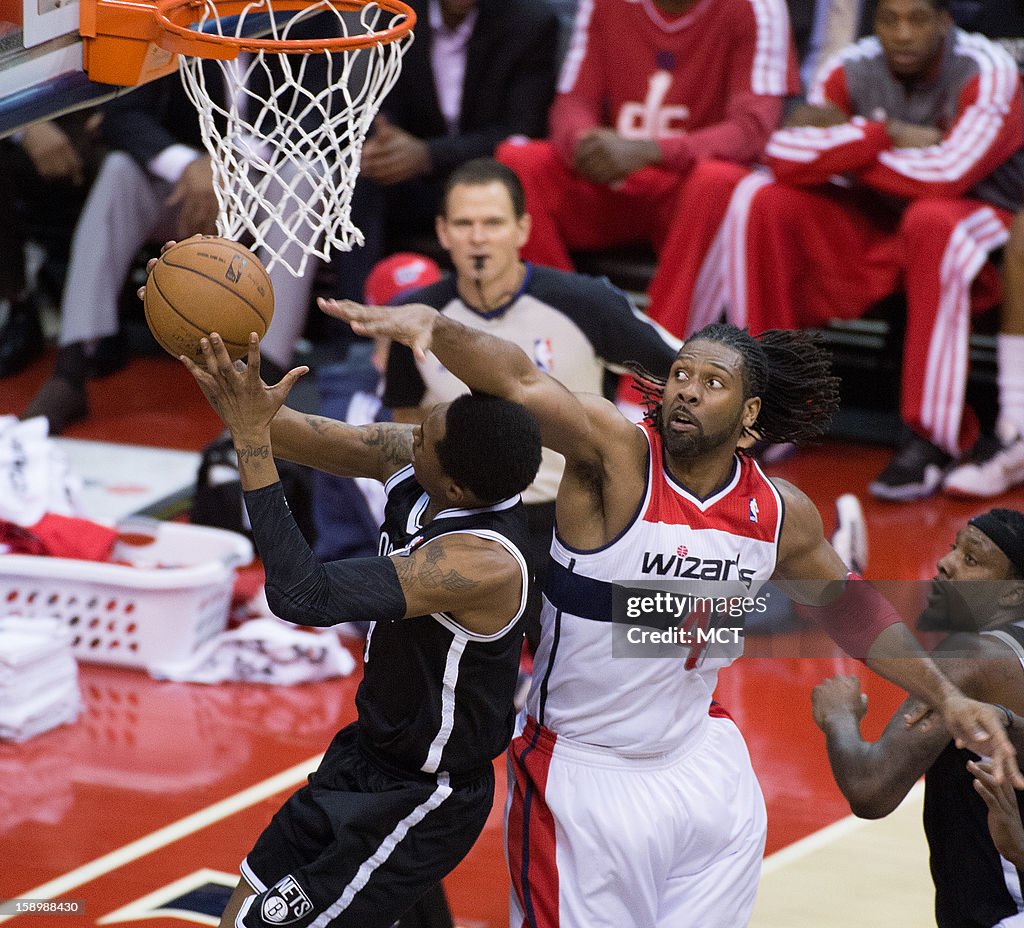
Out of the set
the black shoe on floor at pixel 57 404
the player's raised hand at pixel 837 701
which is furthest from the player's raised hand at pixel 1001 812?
the black shoe on floor at pixel 57 404

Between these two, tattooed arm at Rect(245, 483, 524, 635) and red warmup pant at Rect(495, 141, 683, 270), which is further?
red warmup pant at Rect(495, 141, 683, 270)

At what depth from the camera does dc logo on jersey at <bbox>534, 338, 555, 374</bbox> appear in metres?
5.02

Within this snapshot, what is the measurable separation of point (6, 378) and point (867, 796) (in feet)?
20.9

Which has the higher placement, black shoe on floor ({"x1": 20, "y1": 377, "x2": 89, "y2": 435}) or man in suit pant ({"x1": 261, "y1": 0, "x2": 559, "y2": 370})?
man in suit pant ({"x1": 261, "y1": 0, "x2": 559, "y2": 370})

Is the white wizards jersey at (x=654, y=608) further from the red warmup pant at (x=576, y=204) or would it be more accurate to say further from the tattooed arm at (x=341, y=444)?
the red warmup pant at (x=576, y=204)

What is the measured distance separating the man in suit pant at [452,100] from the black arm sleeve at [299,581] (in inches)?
185

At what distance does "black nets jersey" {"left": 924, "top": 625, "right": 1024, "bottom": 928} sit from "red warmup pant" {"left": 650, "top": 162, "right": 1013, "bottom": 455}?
3.86 metres

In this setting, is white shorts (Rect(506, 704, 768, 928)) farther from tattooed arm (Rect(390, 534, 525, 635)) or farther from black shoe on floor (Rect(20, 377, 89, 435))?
black shoe on floor (Rect(20, 377, 89, 435))

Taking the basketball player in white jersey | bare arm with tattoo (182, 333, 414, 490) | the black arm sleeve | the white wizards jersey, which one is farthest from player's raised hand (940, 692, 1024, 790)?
bare arm with tattoo (182, 333, 414, 490)

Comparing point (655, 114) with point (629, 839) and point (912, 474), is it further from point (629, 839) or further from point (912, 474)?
point (629, 839)

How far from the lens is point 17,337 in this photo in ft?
29.0

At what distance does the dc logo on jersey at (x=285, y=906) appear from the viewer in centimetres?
332

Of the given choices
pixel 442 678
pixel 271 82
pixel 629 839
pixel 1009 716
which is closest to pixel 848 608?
pixel 1009 716

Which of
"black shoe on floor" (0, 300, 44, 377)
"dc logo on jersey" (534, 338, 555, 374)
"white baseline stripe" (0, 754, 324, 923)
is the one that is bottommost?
"black shoe on floor" (0, 300, 44, 377)
